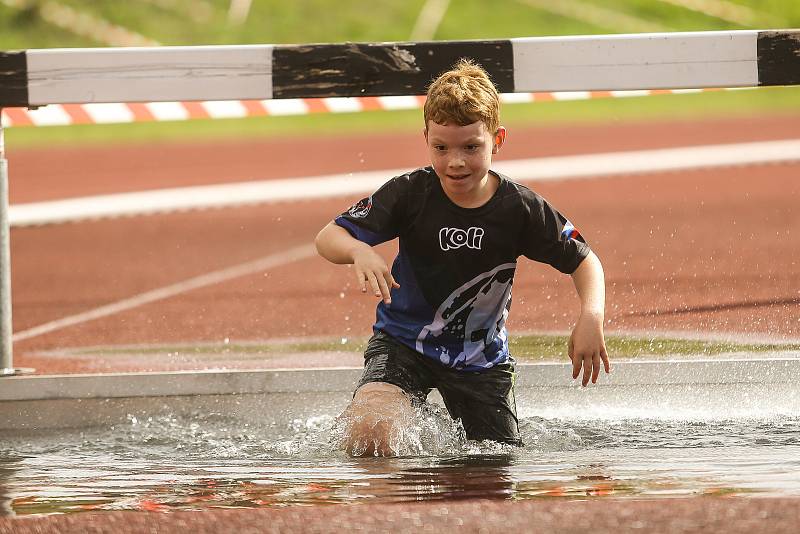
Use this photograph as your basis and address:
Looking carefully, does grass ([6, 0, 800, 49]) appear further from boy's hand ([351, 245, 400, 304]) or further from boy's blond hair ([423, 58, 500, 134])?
Answer: boy's hand ([351, 245, 400, 304])

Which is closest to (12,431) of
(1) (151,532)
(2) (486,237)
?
(2) (486,237)

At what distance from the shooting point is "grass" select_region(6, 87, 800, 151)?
19469 millimetres

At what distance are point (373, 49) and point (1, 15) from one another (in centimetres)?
2121

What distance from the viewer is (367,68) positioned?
5.01 meters

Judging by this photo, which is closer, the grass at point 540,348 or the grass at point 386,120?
the grass at point 540,348

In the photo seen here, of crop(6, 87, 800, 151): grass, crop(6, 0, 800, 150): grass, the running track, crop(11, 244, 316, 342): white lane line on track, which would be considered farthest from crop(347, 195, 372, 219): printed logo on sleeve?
crop(6, 0, 800, 150): grass

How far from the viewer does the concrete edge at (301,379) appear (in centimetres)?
490

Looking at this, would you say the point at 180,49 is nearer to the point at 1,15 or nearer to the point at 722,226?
the point at 722,226

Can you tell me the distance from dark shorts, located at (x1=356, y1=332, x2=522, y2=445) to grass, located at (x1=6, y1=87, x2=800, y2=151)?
14.7m

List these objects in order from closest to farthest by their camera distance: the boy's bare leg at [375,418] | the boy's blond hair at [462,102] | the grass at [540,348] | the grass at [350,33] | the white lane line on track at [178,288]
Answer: the boy's bare leg at [375,418] → the boy's blond hair at [462,102] → the grass at [540,348] → the white lane line on track at [178,288] → the grass at [350,33]

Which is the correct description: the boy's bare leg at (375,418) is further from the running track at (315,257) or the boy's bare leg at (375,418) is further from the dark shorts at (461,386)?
the running track at (315,257)

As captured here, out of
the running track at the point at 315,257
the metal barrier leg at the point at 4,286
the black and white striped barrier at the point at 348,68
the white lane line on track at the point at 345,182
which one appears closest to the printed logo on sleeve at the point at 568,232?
the black and white striped barrier at the point at 348,68

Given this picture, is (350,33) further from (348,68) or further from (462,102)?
(462,102)

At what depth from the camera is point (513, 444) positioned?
442 cm
